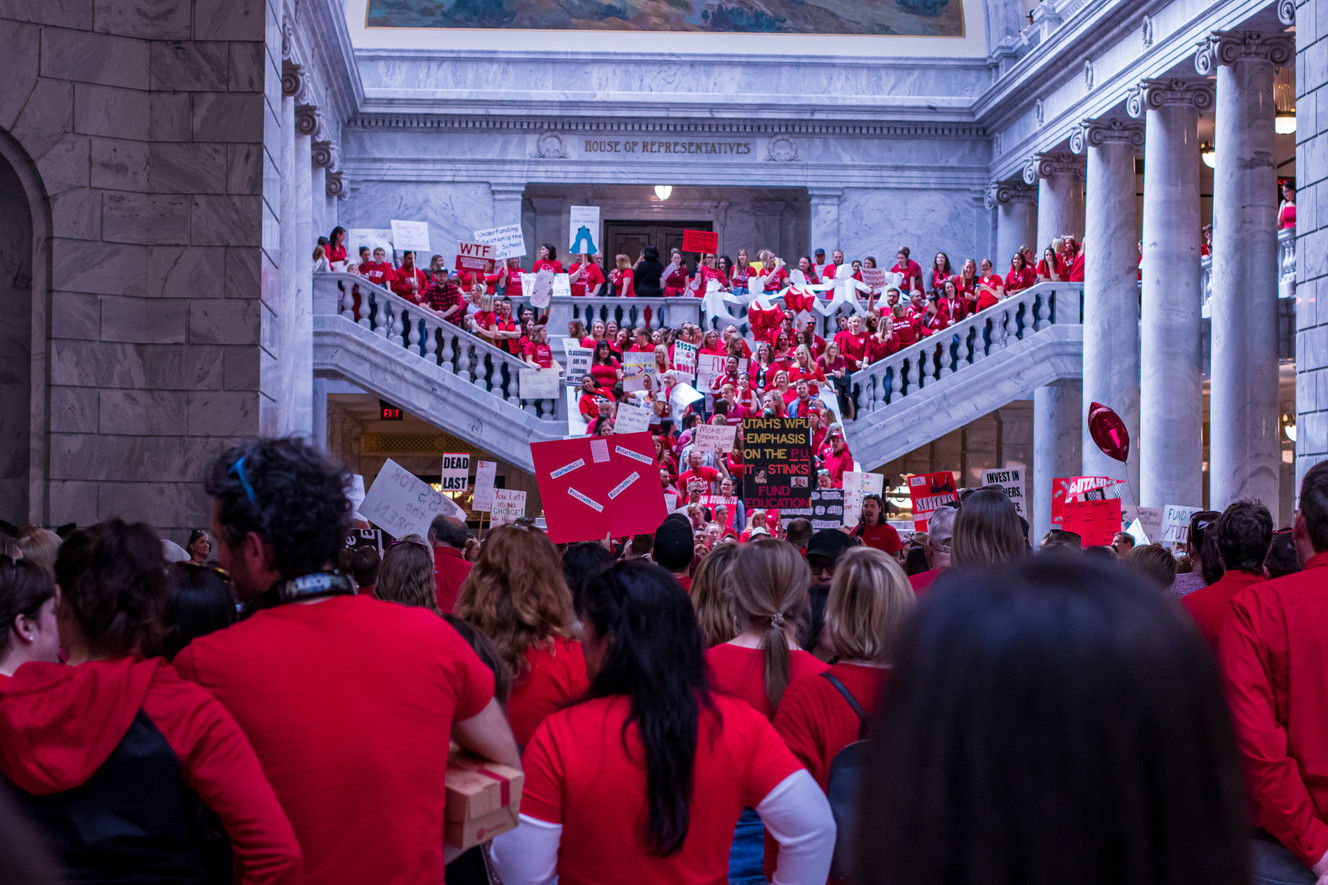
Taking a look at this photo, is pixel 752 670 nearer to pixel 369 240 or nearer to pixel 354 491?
pixel 354 491

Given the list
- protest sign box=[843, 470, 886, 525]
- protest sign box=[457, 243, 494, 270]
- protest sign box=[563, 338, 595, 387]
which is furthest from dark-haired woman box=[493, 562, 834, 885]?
protest sign box=[457, 243, 494, 270]

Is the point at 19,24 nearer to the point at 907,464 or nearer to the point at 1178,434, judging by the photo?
the point at 1178,434

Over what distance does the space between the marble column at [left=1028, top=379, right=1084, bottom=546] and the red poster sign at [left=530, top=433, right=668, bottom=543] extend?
1583cm

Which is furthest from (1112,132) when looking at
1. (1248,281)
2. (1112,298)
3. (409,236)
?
(409,236)

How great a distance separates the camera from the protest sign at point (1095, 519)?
12.7 m

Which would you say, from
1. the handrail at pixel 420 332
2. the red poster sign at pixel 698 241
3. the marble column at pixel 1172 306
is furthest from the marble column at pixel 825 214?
the handrail at pixel 420 332

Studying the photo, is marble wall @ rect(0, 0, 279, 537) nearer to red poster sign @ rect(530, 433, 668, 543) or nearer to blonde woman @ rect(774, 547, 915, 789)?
red poster sign @ rect(530, 433, 668, 543)

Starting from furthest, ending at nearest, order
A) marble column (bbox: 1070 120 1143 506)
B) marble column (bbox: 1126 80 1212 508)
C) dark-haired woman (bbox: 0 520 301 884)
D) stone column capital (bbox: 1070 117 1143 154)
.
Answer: stone column capital (bbox: 1070 117 1143 154), marble column (bbox: 1070 120 1143 506), marble column (bbox: 1126 80 1212 508), dark-haired woman (bbox: 0 520 301 884)

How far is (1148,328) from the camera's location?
2023cm

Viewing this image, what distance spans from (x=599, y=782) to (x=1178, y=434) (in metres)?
18.7

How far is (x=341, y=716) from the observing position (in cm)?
271

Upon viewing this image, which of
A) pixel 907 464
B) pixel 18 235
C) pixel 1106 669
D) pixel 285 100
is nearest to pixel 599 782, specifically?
pixel 1106 669

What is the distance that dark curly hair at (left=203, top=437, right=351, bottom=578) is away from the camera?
2773 millimetres

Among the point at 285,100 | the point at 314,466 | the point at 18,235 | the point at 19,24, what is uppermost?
the point at 285,100
